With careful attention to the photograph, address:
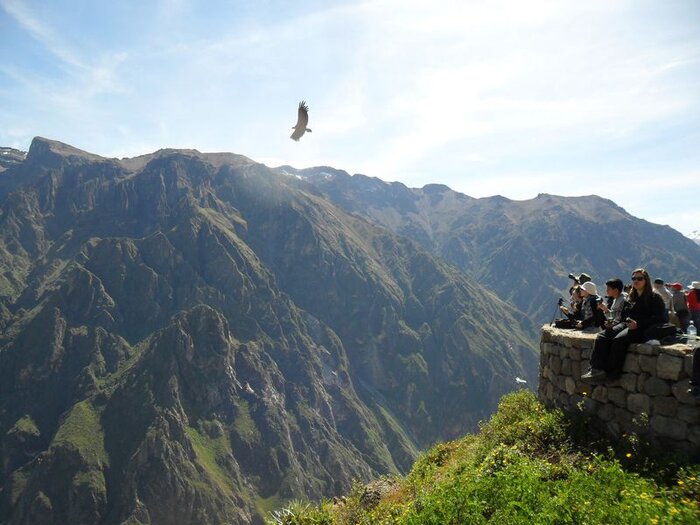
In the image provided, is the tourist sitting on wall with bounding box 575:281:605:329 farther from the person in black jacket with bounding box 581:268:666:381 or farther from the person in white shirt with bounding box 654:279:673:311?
the person in white shirt with bounding box 654:279:673:311

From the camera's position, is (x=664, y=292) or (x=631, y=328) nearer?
(x=631, y=328)

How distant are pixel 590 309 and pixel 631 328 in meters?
3.14

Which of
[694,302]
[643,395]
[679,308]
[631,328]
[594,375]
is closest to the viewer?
[643,395]

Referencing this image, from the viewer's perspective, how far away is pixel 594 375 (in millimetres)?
10812

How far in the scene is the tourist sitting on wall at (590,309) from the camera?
42.6 ft

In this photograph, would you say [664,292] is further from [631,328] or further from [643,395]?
[643,395]

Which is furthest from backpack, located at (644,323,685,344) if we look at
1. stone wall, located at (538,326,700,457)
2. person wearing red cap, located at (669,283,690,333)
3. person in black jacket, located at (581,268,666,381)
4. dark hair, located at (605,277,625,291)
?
person wearing red cap, located at (669,283,690,333)

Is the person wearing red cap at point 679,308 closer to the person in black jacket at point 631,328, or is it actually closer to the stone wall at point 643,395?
the stone wall at point 643,395

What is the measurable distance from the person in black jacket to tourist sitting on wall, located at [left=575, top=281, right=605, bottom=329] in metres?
2.04

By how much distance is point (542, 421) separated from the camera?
40.1 feet

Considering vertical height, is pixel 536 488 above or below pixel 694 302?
below

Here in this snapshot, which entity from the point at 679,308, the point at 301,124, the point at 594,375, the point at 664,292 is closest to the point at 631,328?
the point at 594,375

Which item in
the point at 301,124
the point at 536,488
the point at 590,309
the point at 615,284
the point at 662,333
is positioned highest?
the point at 301,124

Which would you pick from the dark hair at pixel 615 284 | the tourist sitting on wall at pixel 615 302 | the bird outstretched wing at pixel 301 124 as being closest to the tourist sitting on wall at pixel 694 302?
the tourist sitting on wall at pixel 615 302
